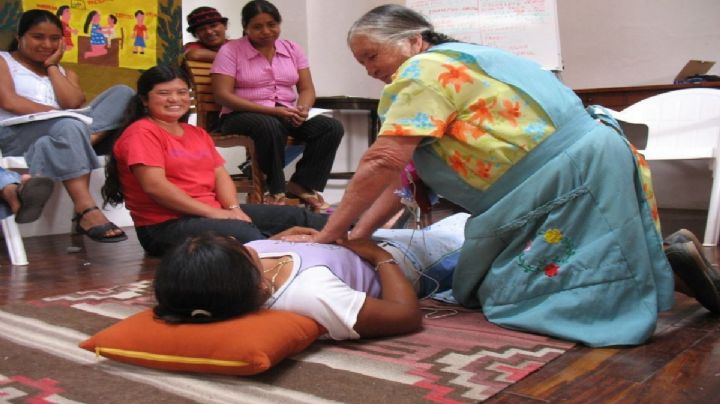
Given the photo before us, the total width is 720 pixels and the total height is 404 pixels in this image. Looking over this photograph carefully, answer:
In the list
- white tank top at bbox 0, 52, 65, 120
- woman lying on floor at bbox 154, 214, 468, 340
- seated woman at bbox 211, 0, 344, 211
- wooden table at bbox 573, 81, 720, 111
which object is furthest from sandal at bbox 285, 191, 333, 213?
woman lying on floor at bbox 154, 214, 468, 340

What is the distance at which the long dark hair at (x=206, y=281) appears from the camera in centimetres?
133

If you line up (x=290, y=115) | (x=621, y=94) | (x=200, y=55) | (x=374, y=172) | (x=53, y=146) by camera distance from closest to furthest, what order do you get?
(x=374, y=172) → (x=53, y=146) → (x=290, y=115) → (x=200, y=55) → (x=621, y=94)

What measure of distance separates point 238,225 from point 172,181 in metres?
0.33

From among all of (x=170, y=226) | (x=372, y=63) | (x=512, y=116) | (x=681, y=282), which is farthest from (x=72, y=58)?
(x=681, y=282)

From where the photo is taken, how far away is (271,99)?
158 inches

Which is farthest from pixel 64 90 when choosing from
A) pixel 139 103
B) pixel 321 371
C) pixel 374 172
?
pixel 321 371

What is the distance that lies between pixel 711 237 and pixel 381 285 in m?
2.06

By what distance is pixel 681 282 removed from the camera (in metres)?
1.83

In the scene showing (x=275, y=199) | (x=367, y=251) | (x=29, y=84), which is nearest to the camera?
(x=367, y=251)

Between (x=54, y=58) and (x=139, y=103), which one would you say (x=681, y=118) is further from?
(x=54, y=58)

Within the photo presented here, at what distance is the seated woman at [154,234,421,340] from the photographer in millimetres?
1347

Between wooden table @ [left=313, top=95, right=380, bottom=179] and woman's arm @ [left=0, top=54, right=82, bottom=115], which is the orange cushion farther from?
wooden table @ [left=313, top=95, right=380, bottom=179]

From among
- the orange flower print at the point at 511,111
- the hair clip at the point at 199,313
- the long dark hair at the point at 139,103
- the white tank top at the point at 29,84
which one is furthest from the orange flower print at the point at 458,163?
the white tank top at the point at 29,84

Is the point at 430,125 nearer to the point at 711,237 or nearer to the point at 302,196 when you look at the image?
the point at 711,237
